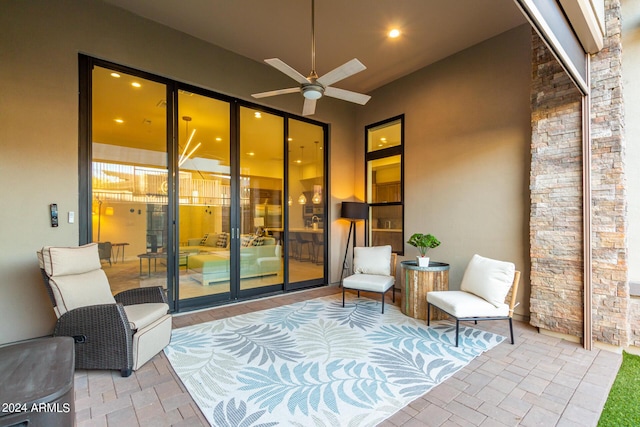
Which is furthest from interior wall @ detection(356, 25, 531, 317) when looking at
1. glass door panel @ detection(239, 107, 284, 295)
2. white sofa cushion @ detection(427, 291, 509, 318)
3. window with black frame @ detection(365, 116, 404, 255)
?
glass door panel @ detection(239, 107, 284, 295)

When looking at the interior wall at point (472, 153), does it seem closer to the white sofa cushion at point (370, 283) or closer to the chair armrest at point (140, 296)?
the white sofa cushion at point (370, 283)

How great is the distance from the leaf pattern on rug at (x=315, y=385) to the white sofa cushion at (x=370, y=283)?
160cm

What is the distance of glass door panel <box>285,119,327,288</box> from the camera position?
18.0 feet

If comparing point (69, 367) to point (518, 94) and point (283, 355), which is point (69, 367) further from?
point (518, 94)

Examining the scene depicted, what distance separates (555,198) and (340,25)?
345 cm

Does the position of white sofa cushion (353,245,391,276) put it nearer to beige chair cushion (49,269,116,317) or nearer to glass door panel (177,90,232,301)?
glass door panel (177,90,232,301)

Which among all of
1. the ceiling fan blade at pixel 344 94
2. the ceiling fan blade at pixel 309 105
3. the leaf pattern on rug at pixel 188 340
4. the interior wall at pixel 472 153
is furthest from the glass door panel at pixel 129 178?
the interior wall at pixel 472 153

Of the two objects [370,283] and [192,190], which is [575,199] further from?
[192,190]

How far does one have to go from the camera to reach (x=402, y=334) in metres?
3.40

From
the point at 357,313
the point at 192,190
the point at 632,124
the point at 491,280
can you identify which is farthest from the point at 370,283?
the point at 632,124

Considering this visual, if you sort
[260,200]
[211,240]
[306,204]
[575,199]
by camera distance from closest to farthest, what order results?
[575,199]
[211,240]
[260,200]
[306,204]

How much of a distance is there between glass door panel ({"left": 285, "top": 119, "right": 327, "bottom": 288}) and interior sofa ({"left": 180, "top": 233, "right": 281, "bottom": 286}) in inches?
14.0

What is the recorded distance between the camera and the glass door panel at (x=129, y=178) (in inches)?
143

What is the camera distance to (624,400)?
7.15 feet
